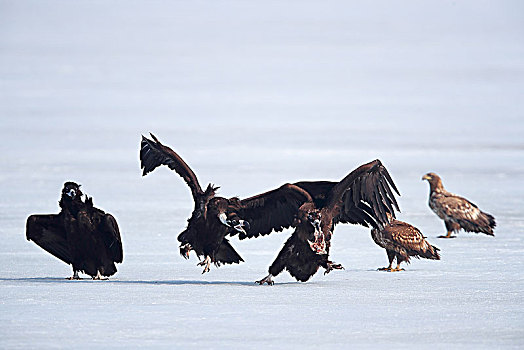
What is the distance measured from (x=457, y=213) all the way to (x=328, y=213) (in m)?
5.05

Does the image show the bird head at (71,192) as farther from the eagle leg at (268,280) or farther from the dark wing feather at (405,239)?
the dark wing feather at (405,239)

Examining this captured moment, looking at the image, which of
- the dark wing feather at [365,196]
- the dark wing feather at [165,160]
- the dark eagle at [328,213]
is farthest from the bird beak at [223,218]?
the dark wing feather at [365,196]

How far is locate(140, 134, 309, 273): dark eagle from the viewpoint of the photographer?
9570 millimetres

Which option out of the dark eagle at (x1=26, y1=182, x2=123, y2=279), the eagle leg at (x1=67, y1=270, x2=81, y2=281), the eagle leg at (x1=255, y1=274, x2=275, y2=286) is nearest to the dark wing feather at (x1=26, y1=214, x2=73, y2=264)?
the dark eagle at (x1=26, y1=182, x2=123, y2=279)

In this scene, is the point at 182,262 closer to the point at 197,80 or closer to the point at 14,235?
the point at 14,235

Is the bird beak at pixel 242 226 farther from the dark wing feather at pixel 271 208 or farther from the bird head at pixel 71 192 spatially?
the bird head at pixel 71 192

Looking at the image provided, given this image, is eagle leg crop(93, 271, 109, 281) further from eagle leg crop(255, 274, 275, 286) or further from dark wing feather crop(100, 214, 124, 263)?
eagle leg crop(255, 274, 275, 286)

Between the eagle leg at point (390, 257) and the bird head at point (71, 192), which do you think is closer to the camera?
the bird head at point (71, 192)

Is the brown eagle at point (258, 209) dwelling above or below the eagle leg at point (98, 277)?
above

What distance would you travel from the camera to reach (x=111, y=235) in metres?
9.85

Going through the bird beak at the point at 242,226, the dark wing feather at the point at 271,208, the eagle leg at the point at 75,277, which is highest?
the dark wing feather at the point at 271,208

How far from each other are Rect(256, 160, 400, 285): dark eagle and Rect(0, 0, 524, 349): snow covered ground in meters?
0.22

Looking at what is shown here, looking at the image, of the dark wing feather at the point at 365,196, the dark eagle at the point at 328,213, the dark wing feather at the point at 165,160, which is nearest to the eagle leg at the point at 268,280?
the dark eagle at the point at 328,213

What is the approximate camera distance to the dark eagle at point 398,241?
10555mm
